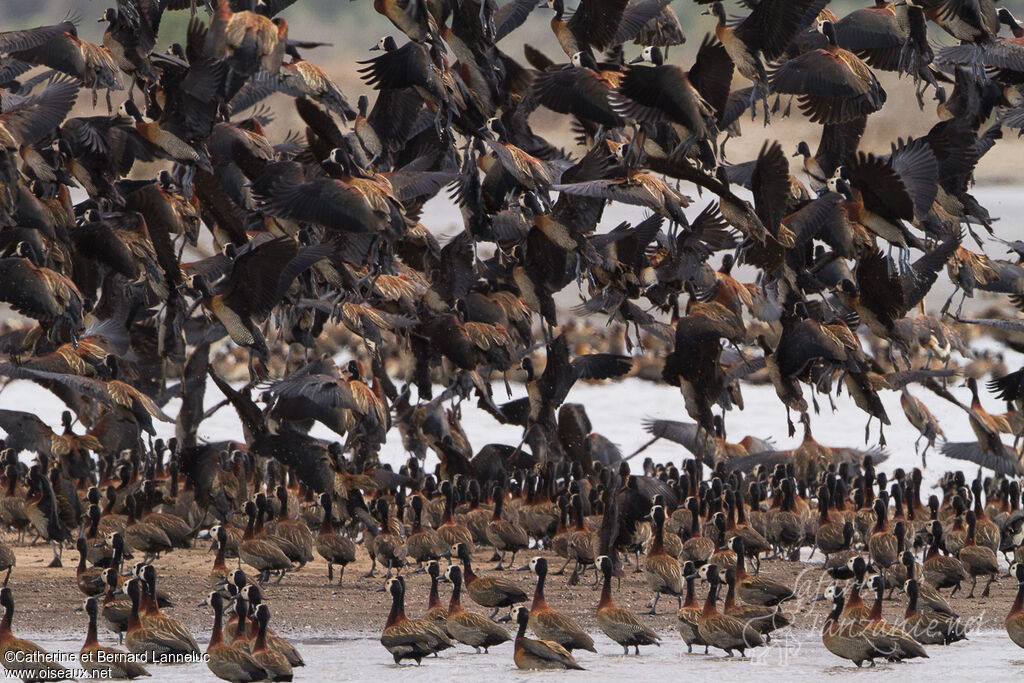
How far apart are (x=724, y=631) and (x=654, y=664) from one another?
525 mm

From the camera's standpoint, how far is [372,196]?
31.5ft

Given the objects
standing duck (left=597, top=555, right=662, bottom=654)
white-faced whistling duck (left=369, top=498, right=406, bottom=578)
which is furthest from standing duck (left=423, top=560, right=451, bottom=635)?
white-faced whistling duck (left=369, top=498, right=406, bottom=578)

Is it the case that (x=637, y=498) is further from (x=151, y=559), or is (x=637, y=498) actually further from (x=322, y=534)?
(x=151, y=559)

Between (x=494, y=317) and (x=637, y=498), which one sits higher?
(x=494, y=317)

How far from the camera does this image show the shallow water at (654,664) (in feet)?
34.4

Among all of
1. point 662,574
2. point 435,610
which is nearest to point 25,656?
point 435,610

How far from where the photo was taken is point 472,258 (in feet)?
36.3

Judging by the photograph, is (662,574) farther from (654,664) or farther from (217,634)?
(217,634)

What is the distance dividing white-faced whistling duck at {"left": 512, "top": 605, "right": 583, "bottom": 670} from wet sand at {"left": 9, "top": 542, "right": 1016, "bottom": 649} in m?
1.51

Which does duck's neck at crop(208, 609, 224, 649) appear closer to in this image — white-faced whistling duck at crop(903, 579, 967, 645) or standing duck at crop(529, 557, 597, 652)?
standing duck at crop(529, 557, 597, 652)

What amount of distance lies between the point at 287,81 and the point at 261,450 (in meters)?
2.79

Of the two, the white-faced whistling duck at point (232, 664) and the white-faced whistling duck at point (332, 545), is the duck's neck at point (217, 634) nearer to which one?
the white-faced whistling duck at point (232, 664)

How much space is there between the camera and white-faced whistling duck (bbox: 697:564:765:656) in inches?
437

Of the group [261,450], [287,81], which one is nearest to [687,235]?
[287,81]
